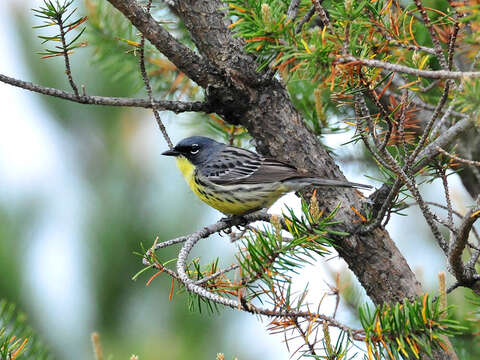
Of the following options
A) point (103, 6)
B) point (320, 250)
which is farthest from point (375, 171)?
point (103, 6)

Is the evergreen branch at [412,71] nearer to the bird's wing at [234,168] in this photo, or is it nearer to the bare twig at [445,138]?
the bare twig at [445,138]

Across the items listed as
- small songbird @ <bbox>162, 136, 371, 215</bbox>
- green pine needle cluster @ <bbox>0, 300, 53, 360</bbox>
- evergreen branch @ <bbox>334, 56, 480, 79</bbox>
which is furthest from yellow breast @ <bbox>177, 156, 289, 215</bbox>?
evergreen branch @ <bbox>334, 56, 480, 79</bbox>

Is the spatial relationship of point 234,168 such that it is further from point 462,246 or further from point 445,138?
point 462,246

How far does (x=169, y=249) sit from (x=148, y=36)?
2452 mm

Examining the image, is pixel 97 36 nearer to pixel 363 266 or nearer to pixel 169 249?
pixel 169 249

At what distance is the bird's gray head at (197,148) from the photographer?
4.65 metres

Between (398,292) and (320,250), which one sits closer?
(320,250)

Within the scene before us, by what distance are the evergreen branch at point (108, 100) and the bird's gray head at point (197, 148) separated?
5.15ft

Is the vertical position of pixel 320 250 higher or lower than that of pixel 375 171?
lower

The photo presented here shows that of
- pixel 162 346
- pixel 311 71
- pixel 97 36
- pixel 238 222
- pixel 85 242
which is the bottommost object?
pixel 162 346

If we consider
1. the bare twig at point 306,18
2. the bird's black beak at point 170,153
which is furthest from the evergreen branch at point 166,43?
the bird's black beak at point 170,153

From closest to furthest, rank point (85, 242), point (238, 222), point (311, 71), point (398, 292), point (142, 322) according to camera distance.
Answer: point (311, 71), point (398, 292), point (238, 222), point (142, 322), point (85, 242)

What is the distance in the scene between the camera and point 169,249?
16.0 ft

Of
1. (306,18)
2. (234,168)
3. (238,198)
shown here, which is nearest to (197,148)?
(234,168)
